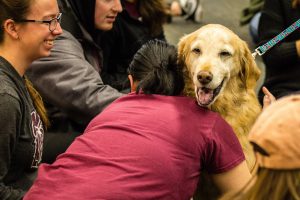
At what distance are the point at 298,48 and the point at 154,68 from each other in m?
0.99

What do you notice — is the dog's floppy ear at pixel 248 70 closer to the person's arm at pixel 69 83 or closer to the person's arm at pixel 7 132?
the person's arm at pixel 69 83

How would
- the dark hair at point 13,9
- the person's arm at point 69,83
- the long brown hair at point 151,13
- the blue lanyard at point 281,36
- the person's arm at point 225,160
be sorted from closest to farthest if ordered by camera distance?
the person's arm at point 225,160
the dark hair at point 13,9
the person's arm at point 69,83
the blue lanyard at point 281,36
the long brown hair at point 151,13

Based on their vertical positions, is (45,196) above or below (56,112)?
above

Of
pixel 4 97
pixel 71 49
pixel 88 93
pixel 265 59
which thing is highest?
pixel 4 97

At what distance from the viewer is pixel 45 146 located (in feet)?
7.45

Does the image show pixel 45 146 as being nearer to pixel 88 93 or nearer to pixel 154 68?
pixel 88 93

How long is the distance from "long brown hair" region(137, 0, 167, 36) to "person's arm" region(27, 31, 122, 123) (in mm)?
928

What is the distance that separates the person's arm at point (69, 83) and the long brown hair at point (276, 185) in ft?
3.83

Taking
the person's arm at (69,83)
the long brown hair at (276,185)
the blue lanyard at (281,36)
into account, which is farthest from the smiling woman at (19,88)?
the blue lanyard at (281,36)

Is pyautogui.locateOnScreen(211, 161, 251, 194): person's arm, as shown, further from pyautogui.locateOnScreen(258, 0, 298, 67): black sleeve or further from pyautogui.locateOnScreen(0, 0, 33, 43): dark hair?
pyautogui.locateOnScreen(258, 0, 298, 67): black sleeve

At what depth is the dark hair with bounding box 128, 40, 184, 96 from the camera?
65.3 inches

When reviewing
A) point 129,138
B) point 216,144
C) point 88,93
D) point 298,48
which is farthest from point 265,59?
point 129,138

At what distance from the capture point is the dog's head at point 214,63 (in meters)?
1.89

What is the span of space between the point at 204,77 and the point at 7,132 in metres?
0.71
